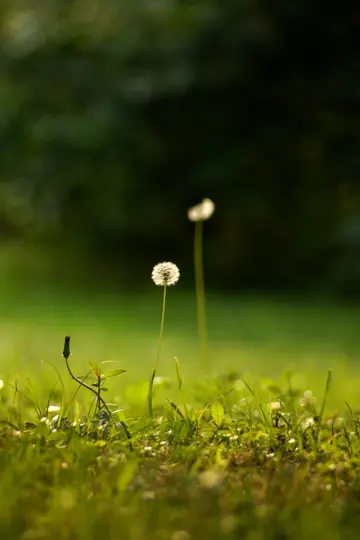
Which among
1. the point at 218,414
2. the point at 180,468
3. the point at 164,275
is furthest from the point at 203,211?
the point at 180,468

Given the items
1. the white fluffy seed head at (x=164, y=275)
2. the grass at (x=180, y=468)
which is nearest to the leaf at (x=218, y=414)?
the grass at (x=180, y=468)

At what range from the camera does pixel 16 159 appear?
14.6 meters

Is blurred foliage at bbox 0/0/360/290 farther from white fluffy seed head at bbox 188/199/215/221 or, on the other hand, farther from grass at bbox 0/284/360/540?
grass at bbox 0/284/360/540

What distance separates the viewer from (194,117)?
13891 mm

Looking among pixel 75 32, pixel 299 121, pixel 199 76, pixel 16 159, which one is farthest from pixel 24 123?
pixel 299 121

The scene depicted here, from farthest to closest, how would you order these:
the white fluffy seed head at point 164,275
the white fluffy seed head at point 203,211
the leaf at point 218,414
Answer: the white fluffy seed head at point 203,211 < the white fluffy seed head at point 164,275 < the leaf at point 218,414

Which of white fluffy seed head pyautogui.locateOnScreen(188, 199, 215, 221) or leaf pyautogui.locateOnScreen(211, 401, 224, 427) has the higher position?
white fluffy seed head pyautogui.locateOnScreen(188, 199, 215, 221)

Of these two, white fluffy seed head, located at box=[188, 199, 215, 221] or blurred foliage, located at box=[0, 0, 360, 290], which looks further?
blurred foliage, located at box=[0, 0, 360, 290]

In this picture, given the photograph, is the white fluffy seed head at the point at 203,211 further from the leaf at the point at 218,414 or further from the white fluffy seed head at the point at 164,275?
the leaf at the point at 218,414

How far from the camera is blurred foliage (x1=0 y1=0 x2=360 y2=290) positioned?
13016 mm

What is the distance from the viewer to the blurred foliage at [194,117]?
512 inches

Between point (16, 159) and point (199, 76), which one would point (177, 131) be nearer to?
point (199, 76)

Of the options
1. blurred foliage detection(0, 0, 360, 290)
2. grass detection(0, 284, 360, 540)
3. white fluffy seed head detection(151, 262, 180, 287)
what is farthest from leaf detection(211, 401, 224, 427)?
blurred foliage detection(0, 0, 360, 290)

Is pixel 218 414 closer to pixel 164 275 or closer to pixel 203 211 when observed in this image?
pixel 164 275
